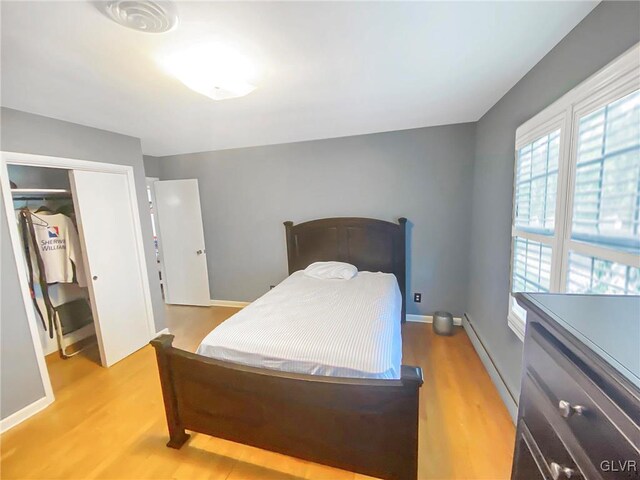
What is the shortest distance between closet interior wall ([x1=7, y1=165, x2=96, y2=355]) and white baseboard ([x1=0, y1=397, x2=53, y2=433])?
37.4 inches

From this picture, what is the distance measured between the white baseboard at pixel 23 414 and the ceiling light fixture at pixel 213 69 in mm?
2650

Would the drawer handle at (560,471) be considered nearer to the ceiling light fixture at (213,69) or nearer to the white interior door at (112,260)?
the ceiling light fixture at (213,69)

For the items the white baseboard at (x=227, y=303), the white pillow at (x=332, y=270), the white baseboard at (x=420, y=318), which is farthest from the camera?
the white baseboard at (x=227, y=303)

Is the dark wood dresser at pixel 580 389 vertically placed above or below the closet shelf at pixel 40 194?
below

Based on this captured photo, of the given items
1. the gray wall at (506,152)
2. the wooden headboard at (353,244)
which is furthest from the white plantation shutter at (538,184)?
the wooden headboard at (353,244)

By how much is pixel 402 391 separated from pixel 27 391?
9.07ft

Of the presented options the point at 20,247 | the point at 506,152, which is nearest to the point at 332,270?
the point at 506,152

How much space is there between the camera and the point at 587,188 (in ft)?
3.93

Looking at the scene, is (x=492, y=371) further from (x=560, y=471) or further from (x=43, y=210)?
(x=43, y=210)

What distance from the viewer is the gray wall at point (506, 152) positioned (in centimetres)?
109

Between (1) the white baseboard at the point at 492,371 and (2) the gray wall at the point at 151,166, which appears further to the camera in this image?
(2) the gray wall at the point at 151,166

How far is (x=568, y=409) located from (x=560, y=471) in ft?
0.59

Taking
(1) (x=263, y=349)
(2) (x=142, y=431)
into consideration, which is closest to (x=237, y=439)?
(1) (x=263, y=349)

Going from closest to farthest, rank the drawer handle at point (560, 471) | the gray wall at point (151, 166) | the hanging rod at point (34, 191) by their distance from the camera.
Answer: the drawer handle at point (560, 471)
the hanging rod at point (34, 191)
the gray wall at point (151, 166)
